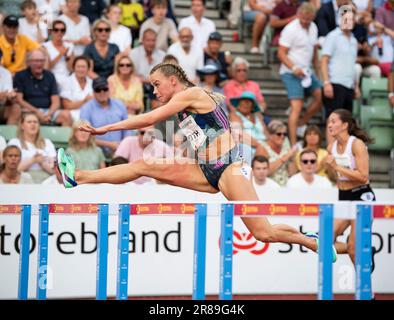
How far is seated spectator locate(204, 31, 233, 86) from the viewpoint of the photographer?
50.8 ft

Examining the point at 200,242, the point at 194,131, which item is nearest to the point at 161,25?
the point at 194,131

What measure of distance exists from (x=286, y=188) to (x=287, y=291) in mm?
1418

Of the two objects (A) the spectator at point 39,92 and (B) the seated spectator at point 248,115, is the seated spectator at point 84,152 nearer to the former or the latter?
(A) the spectator at point 39,92

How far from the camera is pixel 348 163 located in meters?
11.5

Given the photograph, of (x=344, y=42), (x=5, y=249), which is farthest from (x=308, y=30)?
(x=5, y=249)

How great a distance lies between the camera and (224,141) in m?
9.11

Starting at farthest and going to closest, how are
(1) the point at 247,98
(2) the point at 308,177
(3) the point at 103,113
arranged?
(1) the point at 247,98 < (3) the point at 103,113 < (2) the point at 308,177

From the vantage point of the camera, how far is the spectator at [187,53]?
15.2 meters

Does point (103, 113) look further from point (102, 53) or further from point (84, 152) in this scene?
point (102, 53)

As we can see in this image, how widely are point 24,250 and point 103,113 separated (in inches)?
186

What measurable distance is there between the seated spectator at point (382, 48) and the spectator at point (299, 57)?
130 centimetres

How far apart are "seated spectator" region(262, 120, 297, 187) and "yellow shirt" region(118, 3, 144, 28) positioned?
3.00 m

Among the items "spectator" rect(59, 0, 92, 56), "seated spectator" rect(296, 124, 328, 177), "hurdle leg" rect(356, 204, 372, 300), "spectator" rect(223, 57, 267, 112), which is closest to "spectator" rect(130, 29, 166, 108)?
"spectator" rect(59, 0, 92, 56)

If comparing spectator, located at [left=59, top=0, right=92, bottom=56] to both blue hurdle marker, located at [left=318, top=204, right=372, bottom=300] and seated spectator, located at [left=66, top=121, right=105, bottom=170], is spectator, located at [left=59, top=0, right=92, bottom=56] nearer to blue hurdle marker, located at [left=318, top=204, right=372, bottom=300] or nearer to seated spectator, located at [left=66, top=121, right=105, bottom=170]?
seated spectator, located at [left=66, top=121, right=105, bottom=170]
